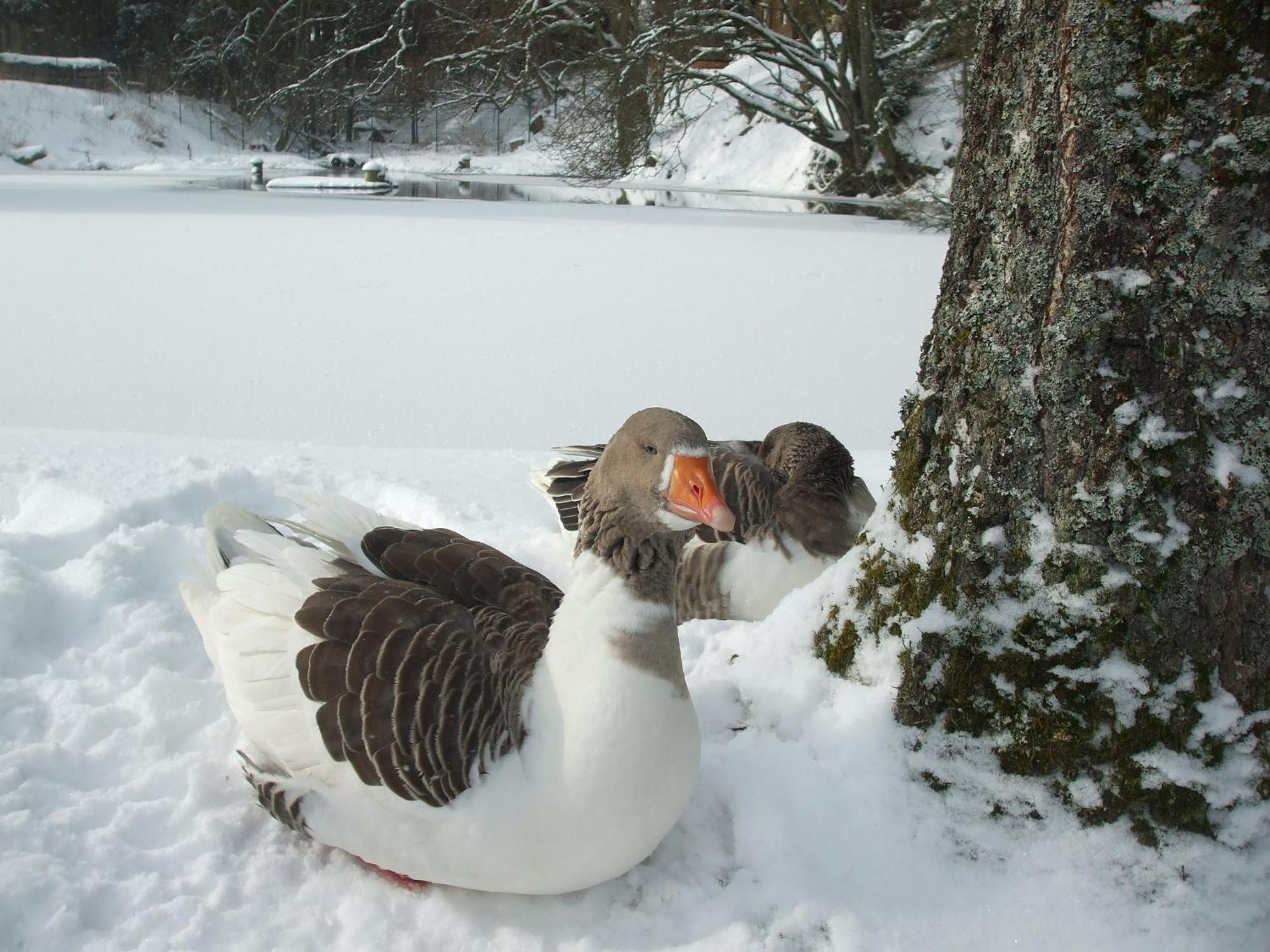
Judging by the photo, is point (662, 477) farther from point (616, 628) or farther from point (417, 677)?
point (417, 677)

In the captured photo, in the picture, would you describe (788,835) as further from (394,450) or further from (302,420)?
(302,420)

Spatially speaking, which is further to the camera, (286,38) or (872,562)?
(286,38)

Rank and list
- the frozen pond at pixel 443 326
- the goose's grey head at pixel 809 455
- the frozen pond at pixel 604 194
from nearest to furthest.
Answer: the goose's grey head at pixel 809 455
the frozen pond at pixel 443 326
the frozen pond at pixel 604 194

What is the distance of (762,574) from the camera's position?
3.62 m

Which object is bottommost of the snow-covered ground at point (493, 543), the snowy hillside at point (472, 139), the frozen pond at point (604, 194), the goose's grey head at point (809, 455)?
the snow-covered ground at point (493, 543)

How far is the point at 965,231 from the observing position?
1.94 metres

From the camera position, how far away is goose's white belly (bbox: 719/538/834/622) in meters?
3.61

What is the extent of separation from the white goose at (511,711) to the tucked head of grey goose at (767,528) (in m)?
1.63

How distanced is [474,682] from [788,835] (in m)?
0.72

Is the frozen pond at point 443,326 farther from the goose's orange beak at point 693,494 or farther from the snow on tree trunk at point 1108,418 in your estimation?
the goose's orange beak at point 693,494

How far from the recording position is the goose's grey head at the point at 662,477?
5.60 feet

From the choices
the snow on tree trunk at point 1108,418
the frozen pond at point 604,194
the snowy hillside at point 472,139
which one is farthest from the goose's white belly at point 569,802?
the snowy hillside at point 472,139

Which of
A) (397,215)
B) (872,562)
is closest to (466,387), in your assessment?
(872,562)

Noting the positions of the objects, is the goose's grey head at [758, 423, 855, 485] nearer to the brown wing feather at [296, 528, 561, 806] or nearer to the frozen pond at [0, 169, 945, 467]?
the frozen pond at [0, 169, 945, 467]
